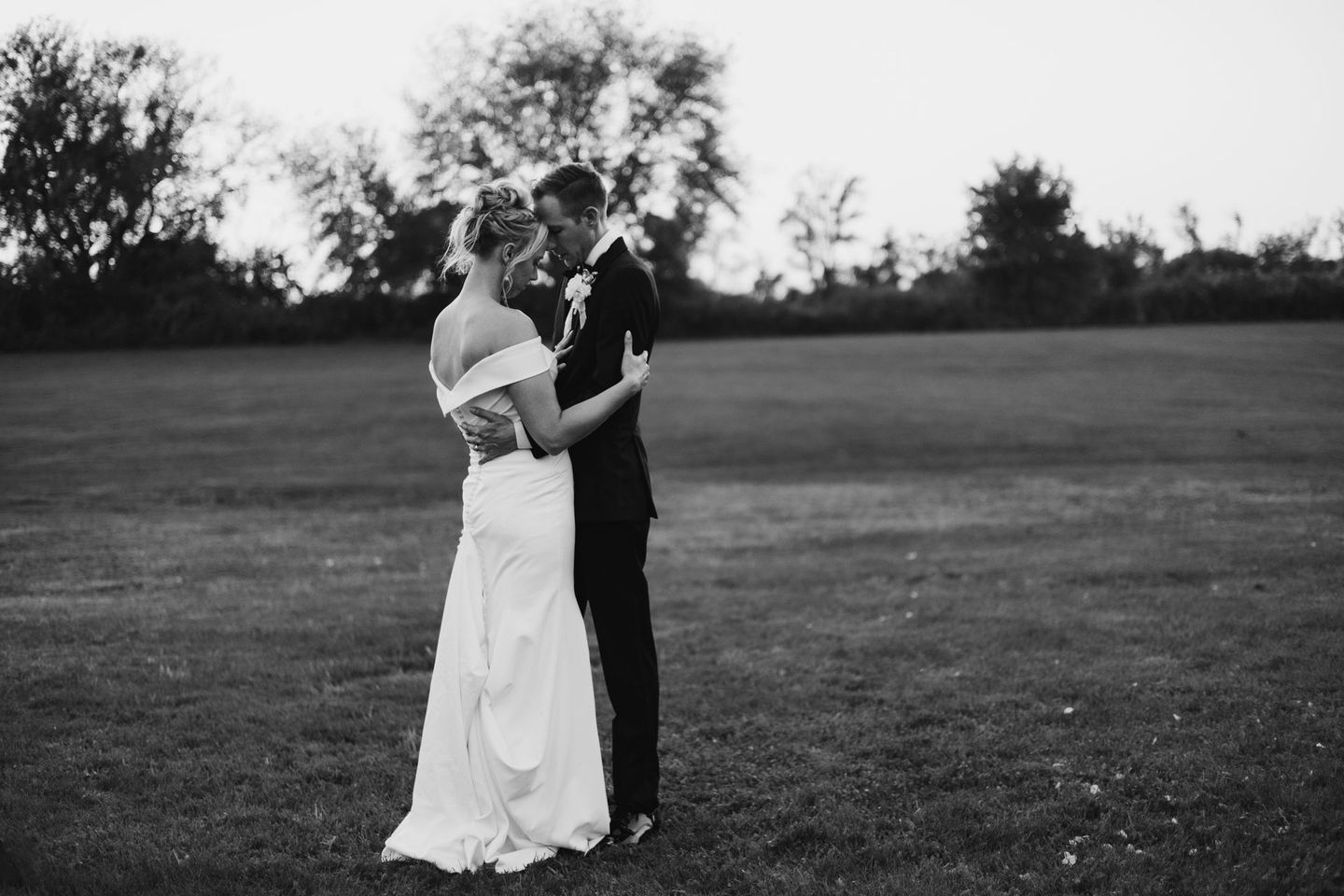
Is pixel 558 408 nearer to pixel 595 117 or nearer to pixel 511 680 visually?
pixel 511 680

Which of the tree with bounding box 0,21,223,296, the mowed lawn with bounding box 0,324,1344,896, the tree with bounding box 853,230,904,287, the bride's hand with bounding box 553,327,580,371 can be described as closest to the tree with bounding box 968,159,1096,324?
the tree with bounding box 853,230,904,287

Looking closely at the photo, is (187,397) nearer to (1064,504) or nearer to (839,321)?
(1064,504)

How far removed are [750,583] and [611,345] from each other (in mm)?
5989

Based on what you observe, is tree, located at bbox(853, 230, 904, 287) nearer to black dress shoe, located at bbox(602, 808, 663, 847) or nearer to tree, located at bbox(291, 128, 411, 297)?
tree, located at bbox(291, 128, 411, 297)

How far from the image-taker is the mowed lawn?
14.1 ft

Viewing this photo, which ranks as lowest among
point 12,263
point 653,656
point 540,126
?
point 653,656

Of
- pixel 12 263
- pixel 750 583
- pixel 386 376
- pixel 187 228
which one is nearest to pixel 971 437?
pixel 750 583

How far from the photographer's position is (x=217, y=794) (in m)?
4.98

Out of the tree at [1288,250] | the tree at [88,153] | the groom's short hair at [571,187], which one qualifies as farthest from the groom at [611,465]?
the tree at [1288,250]

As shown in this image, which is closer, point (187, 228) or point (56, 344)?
point (56, 344)

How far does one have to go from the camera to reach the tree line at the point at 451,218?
80.7 ft

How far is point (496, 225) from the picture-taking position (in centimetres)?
430

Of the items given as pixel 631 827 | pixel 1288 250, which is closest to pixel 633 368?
pixel 631 827

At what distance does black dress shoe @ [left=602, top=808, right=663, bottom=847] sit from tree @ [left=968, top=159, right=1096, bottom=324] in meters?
47.2
